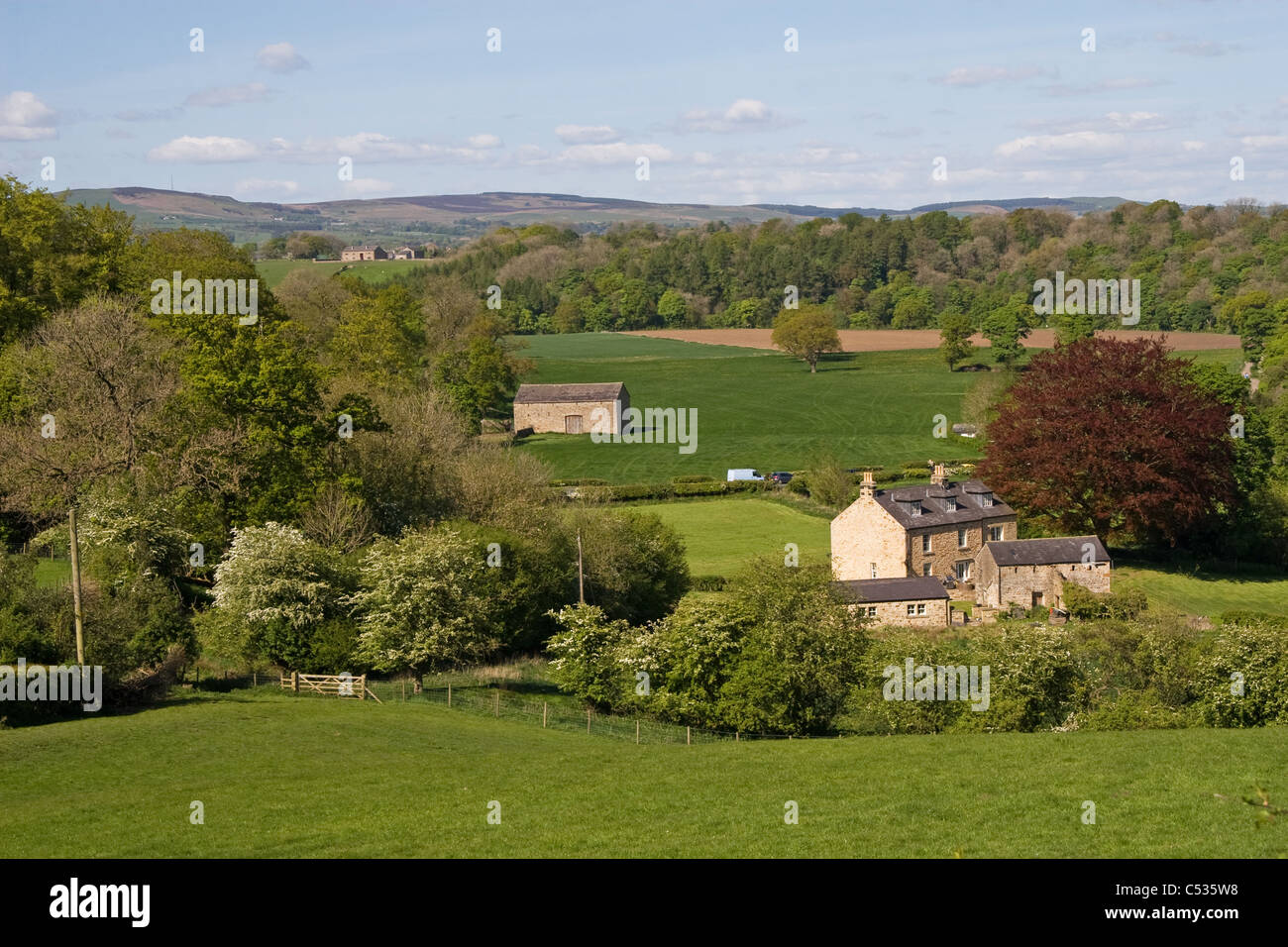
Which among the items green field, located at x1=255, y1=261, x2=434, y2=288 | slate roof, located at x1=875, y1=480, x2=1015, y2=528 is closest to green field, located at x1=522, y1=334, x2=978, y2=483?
slate roof, located at x1=875, y1=480, x2=1015, y2=528

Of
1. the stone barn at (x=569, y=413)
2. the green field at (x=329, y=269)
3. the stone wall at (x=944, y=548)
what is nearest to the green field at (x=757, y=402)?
the stone barn at (x=569, y=413)

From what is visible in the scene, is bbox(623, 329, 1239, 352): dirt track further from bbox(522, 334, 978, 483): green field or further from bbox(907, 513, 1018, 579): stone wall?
bbox(907, 513, 1018, 579): stone wall

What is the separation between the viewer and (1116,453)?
65.5 meters

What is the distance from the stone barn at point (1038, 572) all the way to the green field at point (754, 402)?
33.2m

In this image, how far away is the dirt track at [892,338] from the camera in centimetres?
14412

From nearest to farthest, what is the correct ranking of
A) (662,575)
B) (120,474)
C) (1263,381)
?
(120,474) → (662,575) → (1263,381)

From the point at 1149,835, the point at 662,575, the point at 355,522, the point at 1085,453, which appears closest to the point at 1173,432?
the point at 1085,453

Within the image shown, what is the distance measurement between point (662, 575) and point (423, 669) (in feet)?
48.7

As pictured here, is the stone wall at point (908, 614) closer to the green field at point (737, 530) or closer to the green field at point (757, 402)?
the green field at point (737, 530)

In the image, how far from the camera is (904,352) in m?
147

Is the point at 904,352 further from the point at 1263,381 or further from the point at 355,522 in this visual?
the point at 355,522
